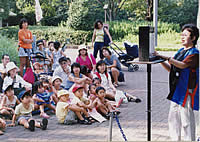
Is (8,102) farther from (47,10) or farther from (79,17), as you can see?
(47,10)

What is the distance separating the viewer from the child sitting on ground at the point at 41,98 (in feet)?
23.5

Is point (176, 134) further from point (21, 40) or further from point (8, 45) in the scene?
point (8, 45)

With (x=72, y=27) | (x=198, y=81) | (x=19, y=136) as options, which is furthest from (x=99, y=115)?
(x=72, y=27)

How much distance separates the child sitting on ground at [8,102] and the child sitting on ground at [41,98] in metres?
0.43

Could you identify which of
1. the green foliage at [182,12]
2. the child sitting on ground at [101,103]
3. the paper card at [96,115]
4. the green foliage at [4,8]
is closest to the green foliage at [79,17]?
the green foliage at [4,8]

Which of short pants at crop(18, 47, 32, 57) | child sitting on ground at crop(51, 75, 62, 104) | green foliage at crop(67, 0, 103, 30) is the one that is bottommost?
child sitting on ground at crop(51, 75, 62, 104)

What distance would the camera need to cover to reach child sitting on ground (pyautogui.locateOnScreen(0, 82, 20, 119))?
22.1ft

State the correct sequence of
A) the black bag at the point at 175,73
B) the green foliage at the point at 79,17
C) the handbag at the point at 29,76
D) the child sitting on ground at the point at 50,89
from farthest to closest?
the green foliage at the point at 79,17 < the handbag at the point at 29,76 < the child sitting on ground at the point at 50,89 < the black bag at the point at 175,73

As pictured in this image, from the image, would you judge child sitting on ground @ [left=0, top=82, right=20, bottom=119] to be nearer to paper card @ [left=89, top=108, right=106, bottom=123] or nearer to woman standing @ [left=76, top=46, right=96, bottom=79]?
paper card @ [left=89, top=108, right=106, bottom=123]

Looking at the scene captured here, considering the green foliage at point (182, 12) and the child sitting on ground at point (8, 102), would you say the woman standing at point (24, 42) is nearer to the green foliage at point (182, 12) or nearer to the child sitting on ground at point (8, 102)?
the child sitting on ground at point (8, 102)

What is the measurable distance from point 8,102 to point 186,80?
11.9 feet

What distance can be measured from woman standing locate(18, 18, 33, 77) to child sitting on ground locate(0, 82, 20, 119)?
10.1ft

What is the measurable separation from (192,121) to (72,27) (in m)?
26.0

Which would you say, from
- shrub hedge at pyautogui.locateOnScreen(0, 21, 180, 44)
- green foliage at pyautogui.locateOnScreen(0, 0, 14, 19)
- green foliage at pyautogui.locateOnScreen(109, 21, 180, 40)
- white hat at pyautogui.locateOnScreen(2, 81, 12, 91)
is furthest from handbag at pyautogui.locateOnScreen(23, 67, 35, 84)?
green foliage at pyautogui.locateOnScreen(0, 0, 14, 19)
